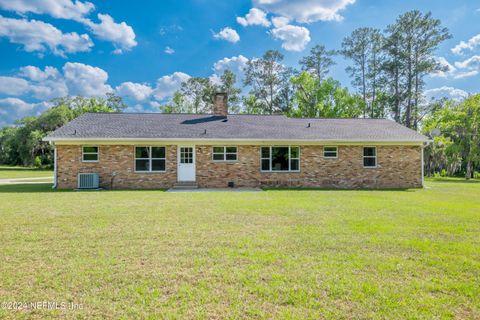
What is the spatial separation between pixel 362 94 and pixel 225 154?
2724 cm

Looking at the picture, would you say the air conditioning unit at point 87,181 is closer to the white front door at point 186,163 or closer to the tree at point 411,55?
A: the white front door at point 186,163

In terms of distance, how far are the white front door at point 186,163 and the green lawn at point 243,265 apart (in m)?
7.88

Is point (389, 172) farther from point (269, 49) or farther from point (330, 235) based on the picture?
point (269, 49)

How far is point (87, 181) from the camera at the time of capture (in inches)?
561

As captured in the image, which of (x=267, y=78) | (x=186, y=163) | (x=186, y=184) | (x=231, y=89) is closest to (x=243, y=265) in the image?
(x=186, y=184)

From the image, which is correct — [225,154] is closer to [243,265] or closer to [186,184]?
[186,184]

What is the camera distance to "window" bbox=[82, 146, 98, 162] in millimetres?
14742

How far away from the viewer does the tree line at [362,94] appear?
93.4 feet

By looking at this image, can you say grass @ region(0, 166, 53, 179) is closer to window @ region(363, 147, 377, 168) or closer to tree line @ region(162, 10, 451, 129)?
tree line @ region(162, 10, 451, 129)

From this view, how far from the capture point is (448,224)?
652cm

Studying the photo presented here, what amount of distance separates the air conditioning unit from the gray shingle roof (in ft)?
6.07

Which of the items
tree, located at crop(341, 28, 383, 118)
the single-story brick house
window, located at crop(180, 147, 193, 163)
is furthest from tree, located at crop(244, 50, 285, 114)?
window, located at crop(180, 147, 193, 163)

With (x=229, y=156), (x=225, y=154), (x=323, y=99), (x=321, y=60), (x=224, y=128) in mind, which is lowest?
(x=229, y=156)

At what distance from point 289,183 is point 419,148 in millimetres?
7695
